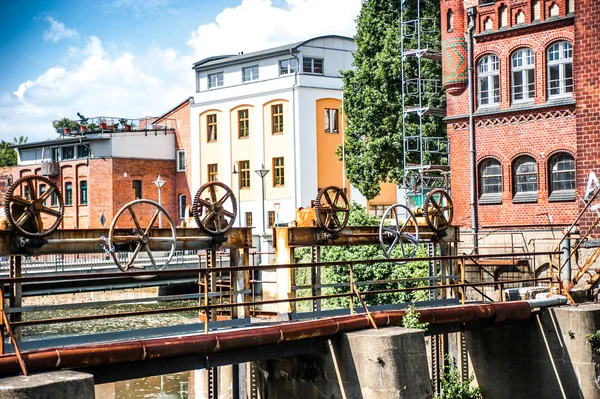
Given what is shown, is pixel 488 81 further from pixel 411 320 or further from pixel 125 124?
pixel 125 124

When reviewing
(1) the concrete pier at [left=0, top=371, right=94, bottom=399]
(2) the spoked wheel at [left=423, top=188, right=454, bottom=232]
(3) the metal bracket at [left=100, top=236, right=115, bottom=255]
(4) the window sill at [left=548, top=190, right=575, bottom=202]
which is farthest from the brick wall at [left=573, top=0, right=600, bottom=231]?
(1) the concrete pier at [left=0, top=371, right=94, bottom=399]

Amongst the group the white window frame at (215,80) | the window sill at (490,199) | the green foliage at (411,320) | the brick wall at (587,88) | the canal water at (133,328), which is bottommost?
the canal water at (133,328)

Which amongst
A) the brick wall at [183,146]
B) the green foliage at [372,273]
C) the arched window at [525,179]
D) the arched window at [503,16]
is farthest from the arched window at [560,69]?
the brick wall at [183,146]

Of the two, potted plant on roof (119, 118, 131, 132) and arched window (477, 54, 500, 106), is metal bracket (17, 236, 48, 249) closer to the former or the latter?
→ arched window (477, 54, 500, 106)

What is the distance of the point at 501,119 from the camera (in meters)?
35.4

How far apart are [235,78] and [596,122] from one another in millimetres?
42583

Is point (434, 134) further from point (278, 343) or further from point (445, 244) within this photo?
point (278, 343)

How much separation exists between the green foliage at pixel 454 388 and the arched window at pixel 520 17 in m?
20.4

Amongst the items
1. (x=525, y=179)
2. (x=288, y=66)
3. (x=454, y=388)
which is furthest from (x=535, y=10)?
(x=288, y=66)

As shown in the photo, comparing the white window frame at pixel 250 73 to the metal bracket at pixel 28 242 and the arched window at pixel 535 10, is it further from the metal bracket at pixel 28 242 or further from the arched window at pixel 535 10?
the metal bracket at pixel 28 242

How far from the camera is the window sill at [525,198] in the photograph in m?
34.2

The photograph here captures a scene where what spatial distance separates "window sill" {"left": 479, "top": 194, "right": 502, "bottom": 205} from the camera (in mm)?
35344

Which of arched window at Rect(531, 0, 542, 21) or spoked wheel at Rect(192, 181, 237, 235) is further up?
arched window at Rect(531, 0, 542, 21)

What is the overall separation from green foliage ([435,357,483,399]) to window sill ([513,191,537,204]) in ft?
57.7
